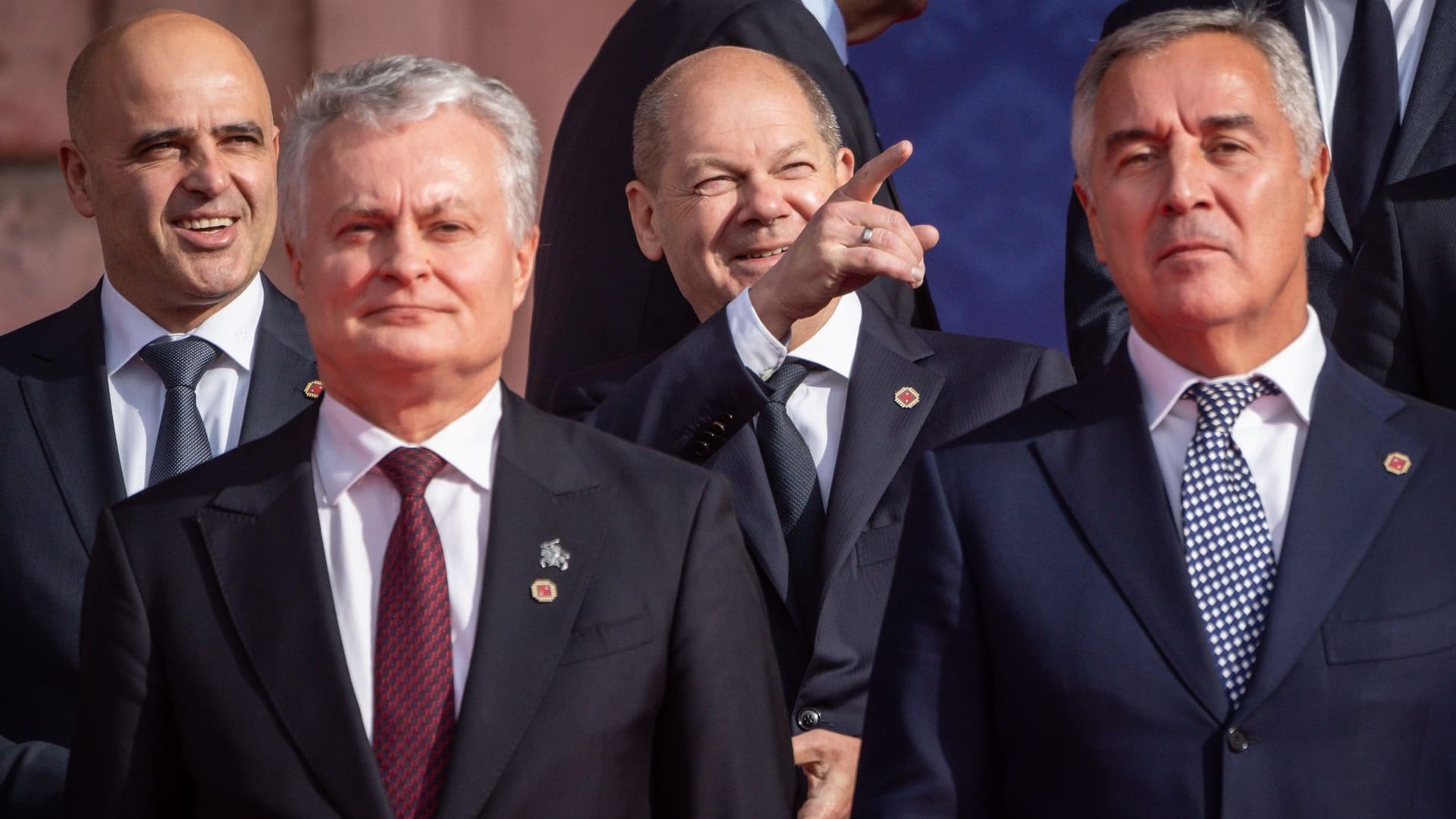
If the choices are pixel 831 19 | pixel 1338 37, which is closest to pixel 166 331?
pixel 831 19

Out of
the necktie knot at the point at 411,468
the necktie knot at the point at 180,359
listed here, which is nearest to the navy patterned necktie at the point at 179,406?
the necktie knot at the point at 180,359

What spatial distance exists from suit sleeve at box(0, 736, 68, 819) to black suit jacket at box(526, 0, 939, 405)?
110 cm

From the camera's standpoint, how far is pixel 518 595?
192 cm

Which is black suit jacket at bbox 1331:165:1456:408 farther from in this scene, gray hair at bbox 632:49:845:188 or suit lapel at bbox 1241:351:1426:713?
gray hair at bbox 632:49:845:188

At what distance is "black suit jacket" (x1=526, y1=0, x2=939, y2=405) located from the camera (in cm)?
323

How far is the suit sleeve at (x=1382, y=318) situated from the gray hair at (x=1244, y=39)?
1.40ft

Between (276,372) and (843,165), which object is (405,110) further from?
(843,165)

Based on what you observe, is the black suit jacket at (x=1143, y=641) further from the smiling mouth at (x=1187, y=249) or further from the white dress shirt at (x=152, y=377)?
the white dress shirt at (x=152, y=377)

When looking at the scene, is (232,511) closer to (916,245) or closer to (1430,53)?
(916,245)

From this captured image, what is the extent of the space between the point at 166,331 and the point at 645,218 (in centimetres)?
74

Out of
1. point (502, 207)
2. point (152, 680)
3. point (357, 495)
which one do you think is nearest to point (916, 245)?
point (502, 207)

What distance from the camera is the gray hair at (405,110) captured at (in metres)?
1.99

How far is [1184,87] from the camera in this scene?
79.1 inches

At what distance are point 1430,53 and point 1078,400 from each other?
1.30 meters
